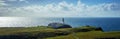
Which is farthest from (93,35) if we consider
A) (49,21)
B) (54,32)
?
(49,21)

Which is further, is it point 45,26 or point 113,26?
point 113,26

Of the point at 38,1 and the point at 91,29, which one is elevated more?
the point at 38,1

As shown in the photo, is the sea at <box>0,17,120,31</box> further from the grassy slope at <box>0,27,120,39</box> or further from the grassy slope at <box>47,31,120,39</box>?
the grassy slope at <box>47,31,120,39</box>

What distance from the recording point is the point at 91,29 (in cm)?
2311

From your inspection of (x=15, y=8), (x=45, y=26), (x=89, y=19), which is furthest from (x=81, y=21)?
(x=15, y=8)

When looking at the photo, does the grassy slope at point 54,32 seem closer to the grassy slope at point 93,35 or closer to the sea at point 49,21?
the grassy slope at point 93,35

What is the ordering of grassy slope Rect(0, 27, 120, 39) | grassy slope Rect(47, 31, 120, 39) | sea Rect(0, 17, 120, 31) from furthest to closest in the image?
1. sea Rect(0, 17, 120, 31)
2. grassy slope Rect(0, 27, 120, 39)
3. grassy slope Rect(47, 31, 120, 39)

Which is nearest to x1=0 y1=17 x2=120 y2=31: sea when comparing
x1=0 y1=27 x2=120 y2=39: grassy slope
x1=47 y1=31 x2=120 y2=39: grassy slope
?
x1=0 y1=27 x2=120 y2=39: grassy slope

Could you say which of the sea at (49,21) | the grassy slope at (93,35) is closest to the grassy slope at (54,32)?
the grassy slope at (93,35)

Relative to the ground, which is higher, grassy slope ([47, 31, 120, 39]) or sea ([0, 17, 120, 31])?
sea ([0, 17, 120, 31])

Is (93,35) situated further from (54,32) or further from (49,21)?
(49,21)

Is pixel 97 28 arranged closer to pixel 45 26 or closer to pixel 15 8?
pixel 45 26

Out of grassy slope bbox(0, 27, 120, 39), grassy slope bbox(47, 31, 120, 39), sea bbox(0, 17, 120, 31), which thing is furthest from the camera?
sea bbox(0, 17, 120, 31)

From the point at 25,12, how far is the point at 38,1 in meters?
0.96
